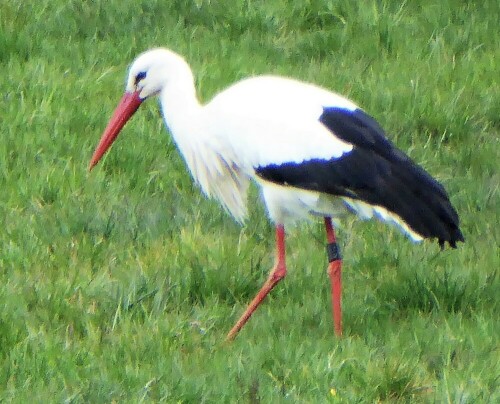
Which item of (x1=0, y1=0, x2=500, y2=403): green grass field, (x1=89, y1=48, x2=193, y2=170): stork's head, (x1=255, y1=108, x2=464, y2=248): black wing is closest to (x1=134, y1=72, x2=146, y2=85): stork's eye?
(x1=89, y1=48, x2=193, y2=170): stork's head

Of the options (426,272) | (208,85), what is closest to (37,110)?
(208,85)

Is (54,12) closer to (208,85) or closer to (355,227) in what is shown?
(208,85)

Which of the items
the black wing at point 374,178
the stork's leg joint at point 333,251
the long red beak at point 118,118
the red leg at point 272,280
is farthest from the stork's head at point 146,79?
the stork's leg joint at point 333,251

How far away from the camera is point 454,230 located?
16.2 feet

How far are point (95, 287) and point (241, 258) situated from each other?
0.68 meters

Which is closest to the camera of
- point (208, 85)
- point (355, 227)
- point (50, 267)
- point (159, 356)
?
point (159, 356)

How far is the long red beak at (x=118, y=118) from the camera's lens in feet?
18.8

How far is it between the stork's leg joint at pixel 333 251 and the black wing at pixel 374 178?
0.30 metres

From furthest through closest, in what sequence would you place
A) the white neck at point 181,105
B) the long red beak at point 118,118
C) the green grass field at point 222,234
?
the long red beak at point 118,118 → the white neck at point 181,105 → the green grass field at point 222,234

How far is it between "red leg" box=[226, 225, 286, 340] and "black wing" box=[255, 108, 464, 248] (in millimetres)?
274

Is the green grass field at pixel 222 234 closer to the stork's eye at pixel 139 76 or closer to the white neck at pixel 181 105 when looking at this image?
the white neck at pixel 181 105

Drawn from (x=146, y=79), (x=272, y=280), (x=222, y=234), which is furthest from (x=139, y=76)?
(x=272, y=280)

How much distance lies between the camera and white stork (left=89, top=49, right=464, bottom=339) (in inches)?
196

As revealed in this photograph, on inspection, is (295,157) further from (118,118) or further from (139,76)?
(118,118)
